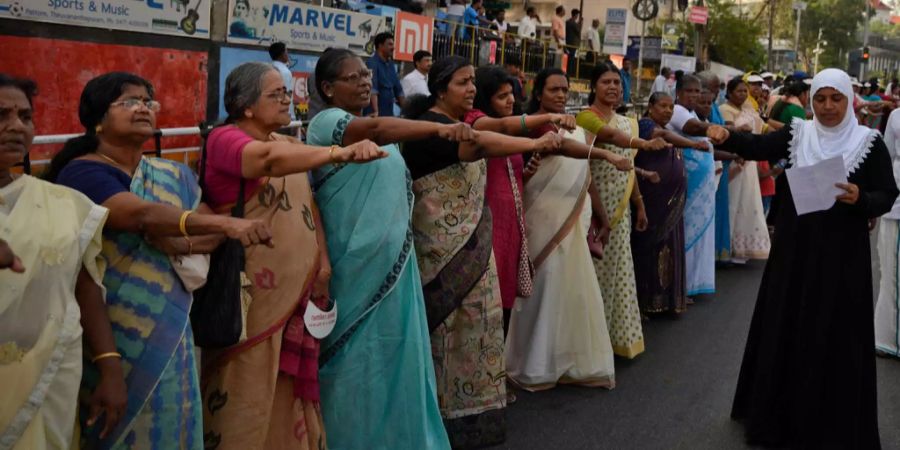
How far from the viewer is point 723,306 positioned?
7398mm

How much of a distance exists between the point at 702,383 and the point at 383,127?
117 inches

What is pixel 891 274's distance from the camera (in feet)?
19.8

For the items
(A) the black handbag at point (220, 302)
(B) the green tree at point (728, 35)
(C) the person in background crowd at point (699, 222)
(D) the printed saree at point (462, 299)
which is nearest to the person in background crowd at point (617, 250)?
(D) the printed saree at point (462, 299)

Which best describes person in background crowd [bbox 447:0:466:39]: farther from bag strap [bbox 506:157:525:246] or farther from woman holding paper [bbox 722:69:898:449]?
woman holding paper [bbox 722:69:898:449]

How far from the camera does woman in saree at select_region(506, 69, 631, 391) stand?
196 inches

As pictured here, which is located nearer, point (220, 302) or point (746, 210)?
point (220, 302)

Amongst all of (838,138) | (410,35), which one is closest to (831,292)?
(838,138)

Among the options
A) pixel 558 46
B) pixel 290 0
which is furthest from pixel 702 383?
pixel 558 46

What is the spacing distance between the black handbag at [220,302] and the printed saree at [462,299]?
115 cm

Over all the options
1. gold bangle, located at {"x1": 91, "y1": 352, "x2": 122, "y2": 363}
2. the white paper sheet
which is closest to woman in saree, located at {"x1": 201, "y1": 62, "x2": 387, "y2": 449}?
gold bangle, located at {"x1": 91, "y1": 352, "x2": 122, "y2": 363}

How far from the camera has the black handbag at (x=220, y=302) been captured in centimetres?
287

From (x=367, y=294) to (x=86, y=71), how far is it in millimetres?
4530

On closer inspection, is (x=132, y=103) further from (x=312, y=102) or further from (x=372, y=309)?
(x=312, y=102)

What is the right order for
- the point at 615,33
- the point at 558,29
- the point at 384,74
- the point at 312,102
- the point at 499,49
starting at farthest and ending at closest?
the point at 558,29 → the point at 615,33 → the point at 499,49 → the point at 384,74 → the point at 312,102
